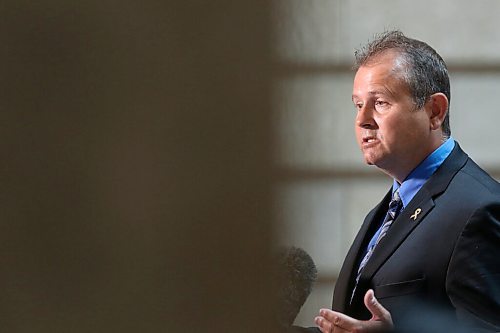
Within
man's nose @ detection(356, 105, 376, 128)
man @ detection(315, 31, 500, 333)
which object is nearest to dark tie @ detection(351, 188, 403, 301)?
man @ detection(315, 31, 500, 333)

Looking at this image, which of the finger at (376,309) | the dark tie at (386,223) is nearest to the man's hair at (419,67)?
the dark tie at (386,223)

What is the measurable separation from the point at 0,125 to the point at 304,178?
67 mm

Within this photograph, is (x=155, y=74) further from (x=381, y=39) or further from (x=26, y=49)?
(x=381, y=39)

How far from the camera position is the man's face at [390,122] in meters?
1.21

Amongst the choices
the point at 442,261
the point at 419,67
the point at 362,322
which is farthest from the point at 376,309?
the point at 419,67

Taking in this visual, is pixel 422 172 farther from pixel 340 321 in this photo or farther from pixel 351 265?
pixel 340 321

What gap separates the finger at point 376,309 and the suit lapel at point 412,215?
0.11m

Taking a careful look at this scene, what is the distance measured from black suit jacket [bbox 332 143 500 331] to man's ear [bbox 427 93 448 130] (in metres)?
0.09

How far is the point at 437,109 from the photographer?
1.24 m

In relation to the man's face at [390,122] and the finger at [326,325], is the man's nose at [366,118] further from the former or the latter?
the finger at [326,325]

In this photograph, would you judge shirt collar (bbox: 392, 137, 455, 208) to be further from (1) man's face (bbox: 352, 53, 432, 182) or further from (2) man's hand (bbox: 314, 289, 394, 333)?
(2) man's hand (bbox: 314, 289, 394, 333)

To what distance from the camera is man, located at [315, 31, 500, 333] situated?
103 cm

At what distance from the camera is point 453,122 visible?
2.45m

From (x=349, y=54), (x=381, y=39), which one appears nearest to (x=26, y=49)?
(x=381, y=39)
